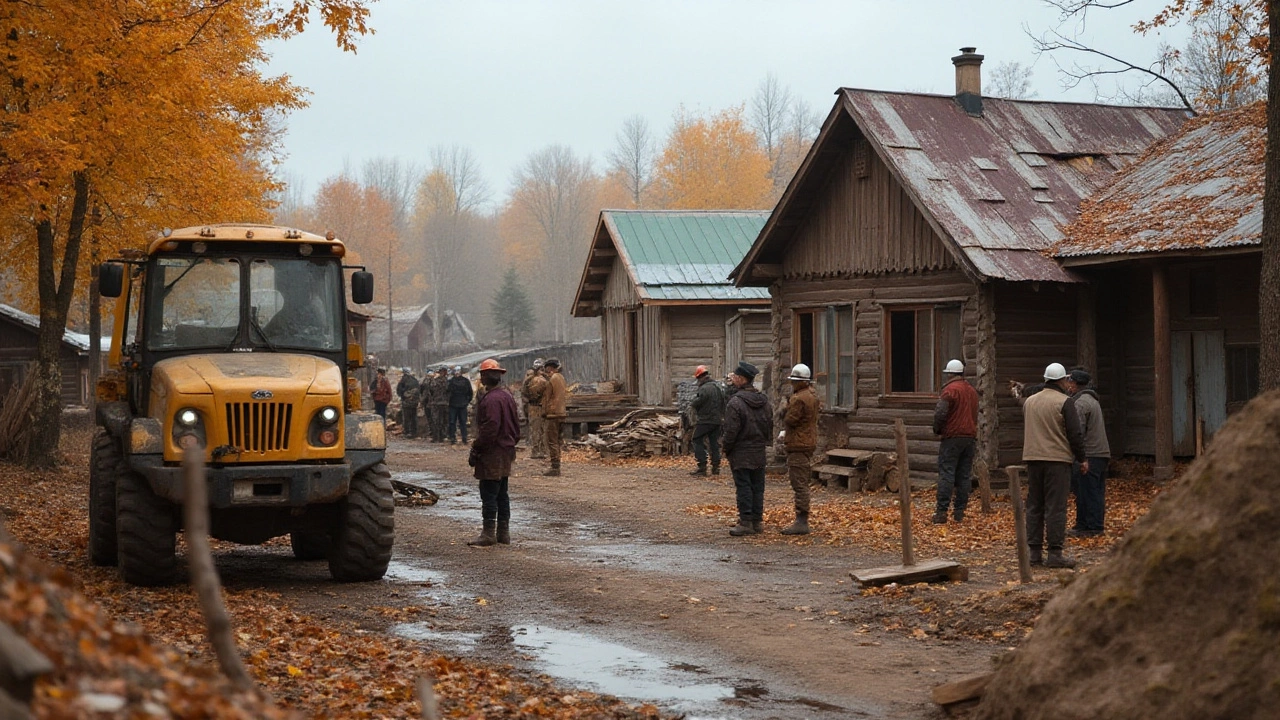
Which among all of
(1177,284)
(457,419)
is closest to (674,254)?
(457,419)

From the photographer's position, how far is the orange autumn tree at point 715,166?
68.8m

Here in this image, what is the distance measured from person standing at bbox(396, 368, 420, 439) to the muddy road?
798 inches

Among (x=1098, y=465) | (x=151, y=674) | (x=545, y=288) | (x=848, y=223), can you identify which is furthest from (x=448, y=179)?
(x=151, y=674)

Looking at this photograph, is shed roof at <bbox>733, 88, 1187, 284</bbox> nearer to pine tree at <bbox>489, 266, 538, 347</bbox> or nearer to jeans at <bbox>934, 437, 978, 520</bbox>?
jeans at <bbox>934, 437, 978, 520</bbox>

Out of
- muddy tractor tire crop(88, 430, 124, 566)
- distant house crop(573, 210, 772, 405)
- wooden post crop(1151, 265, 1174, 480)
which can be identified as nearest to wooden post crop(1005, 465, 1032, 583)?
muddy tractor tire crop(88, 430, 124, 566)

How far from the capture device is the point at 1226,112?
Answer: 2316 cm

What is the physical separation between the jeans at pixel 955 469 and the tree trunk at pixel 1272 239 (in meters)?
4.25

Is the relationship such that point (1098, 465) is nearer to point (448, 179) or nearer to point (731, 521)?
point (731, 521)

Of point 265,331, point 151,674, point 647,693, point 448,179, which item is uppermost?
point 448,179

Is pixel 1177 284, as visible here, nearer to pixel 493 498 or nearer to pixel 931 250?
pixel 931 250

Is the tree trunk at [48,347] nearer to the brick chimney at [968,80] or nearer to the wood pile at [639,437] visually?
the wood pile at [639,437]

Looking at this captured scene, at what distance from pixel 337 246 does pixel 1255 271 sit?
12974 mm

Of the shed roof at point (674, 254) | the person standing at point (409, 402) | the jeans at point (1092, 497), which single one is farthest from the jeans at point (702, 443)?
the person standing at point (409, 402)

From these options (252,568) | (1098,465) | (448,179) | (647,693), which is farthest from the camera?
(448,179)
